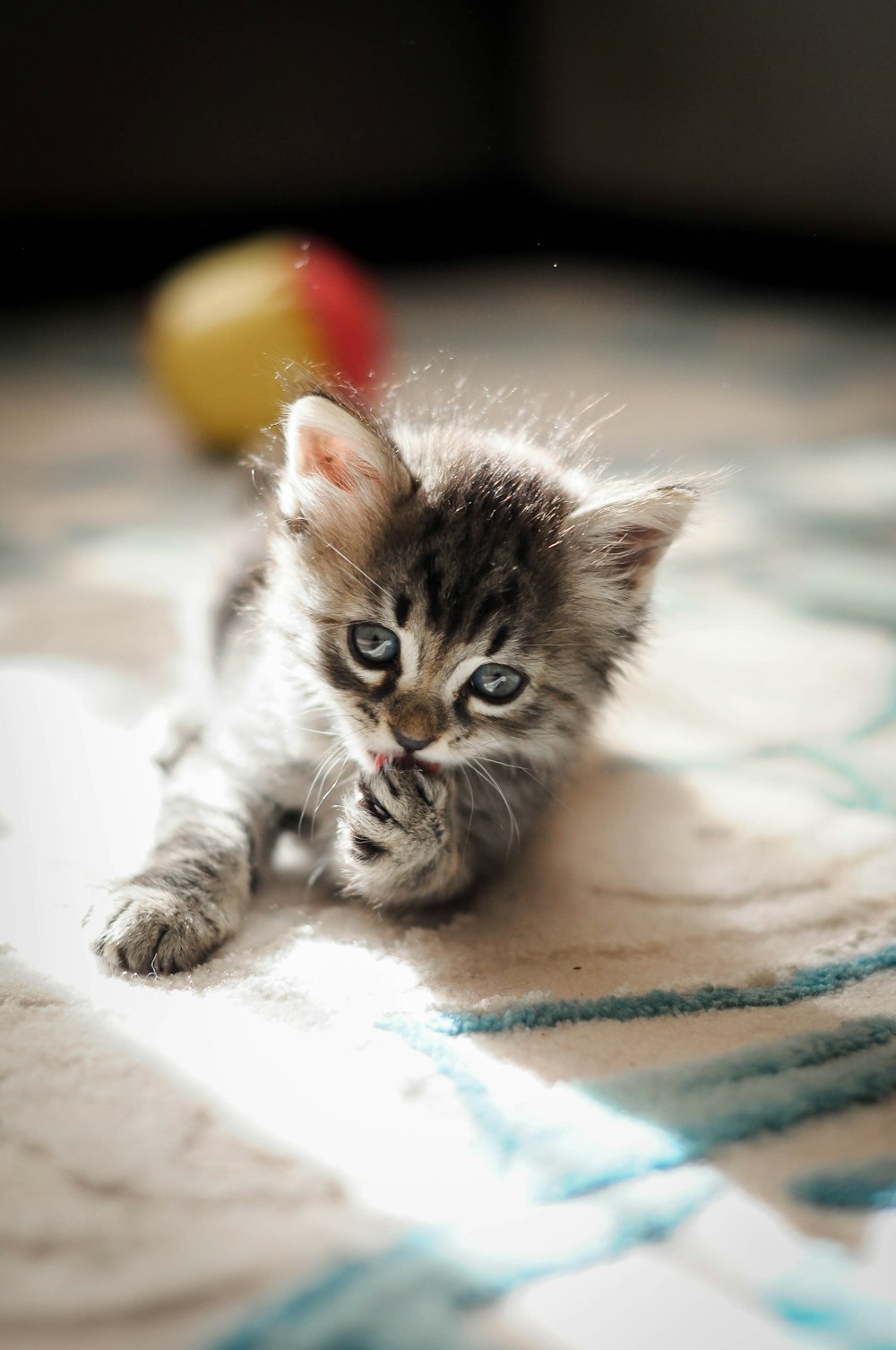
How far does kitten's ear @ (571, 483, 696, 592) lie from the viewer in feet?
3.67

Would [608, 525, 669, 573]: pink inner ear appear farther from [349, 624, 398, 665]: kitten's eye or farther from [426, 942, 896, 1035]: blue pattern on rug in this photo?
[426, 942, 896, 1035]: blue pattern on rug

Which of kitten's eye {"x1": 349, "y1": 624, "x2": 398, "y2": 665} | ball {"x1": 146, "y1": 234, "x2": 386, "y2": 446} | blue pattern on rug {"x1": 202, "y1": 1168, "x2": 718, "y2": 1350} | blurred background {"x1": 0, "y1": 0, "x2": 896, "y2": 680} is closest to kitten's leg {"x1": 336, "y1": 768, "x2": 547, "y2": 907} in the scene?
kitten's eye {"x1": 349, "y1": 624, "x2": 398, "y2": 665}

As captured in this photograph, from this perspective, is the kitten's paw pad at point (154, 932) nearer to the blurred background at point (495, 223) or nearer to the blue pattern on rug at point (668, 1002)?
the blue pattern on rug at point (668, 1002)

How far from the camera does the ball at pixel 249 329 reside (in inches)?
85.4

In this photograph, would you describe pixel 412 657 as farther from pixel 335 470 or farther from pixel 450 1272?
pixel 450 1272

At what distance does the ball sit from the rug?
482 millimetres

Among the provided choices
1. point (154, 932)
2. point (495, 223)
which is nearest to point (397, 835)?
point (154, 932)

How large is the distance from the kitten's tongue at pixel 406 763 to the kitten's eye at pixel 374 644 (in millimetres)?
93

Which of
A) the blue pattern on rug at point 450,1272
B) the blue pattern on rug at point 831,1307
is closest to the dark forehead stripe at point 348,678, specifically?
the blue pattern on rug at point 450,1272

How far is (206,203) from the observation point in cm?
341

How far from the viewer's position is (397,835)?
1094 millimetres

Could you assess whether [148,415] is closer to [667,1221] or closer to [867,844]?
[867,844]

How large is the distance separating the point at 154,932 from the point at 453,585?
418mm

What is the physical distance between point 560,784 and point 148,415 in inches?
69.3
